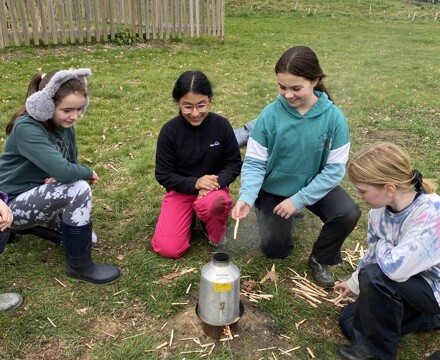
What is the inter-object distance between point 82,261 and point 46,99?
1.16 meters

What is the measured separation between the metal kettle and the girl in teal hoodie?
594mm

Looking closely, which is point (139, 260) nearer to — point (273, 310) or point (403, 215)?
point (273, 310)

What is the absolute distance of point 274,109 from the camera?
11.1 ft

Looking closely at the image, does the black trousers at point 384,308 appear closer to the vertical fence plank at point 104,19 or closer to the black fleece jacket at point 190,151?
the black fleece jacket at point 190,151

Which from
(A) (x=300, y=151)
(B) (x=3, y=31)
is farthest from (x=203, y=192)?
(B) (x=3, y=31)

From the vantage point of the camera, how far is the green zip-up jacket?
2959 millimetres

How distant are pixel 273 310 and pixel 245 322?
0.23m

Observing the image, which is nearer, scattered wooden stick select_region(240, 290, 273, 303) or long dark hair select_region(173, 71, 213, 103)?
scattered wooden stick select_region(240, 290, 273, 303)

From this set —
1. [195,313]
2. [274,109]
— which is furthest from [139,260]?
[274,109]

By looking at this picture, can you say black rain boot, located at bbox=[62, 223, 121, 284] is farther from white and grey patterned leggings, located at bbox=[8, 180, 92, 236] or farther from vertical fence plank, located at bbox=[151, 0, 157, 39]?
vertical fence plank, located at bbox=[151, 0, 157, 39]

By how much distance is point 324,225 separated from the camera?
3.39 m

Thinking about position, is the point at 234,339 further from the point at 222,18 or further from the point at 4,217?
the point at 222,18

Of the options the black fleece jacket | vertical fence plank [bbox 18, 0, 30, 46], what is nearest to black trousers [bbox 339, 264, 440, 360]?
the black fleece jacket

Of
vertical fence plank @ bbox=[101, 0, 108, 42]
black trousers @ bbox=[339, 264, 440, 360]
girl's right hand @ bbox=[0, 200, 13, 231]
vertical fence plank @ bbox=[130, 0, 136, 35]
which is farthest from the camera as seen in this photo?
vertical fence plank @ bbox=[130, 0, 136, 35]
